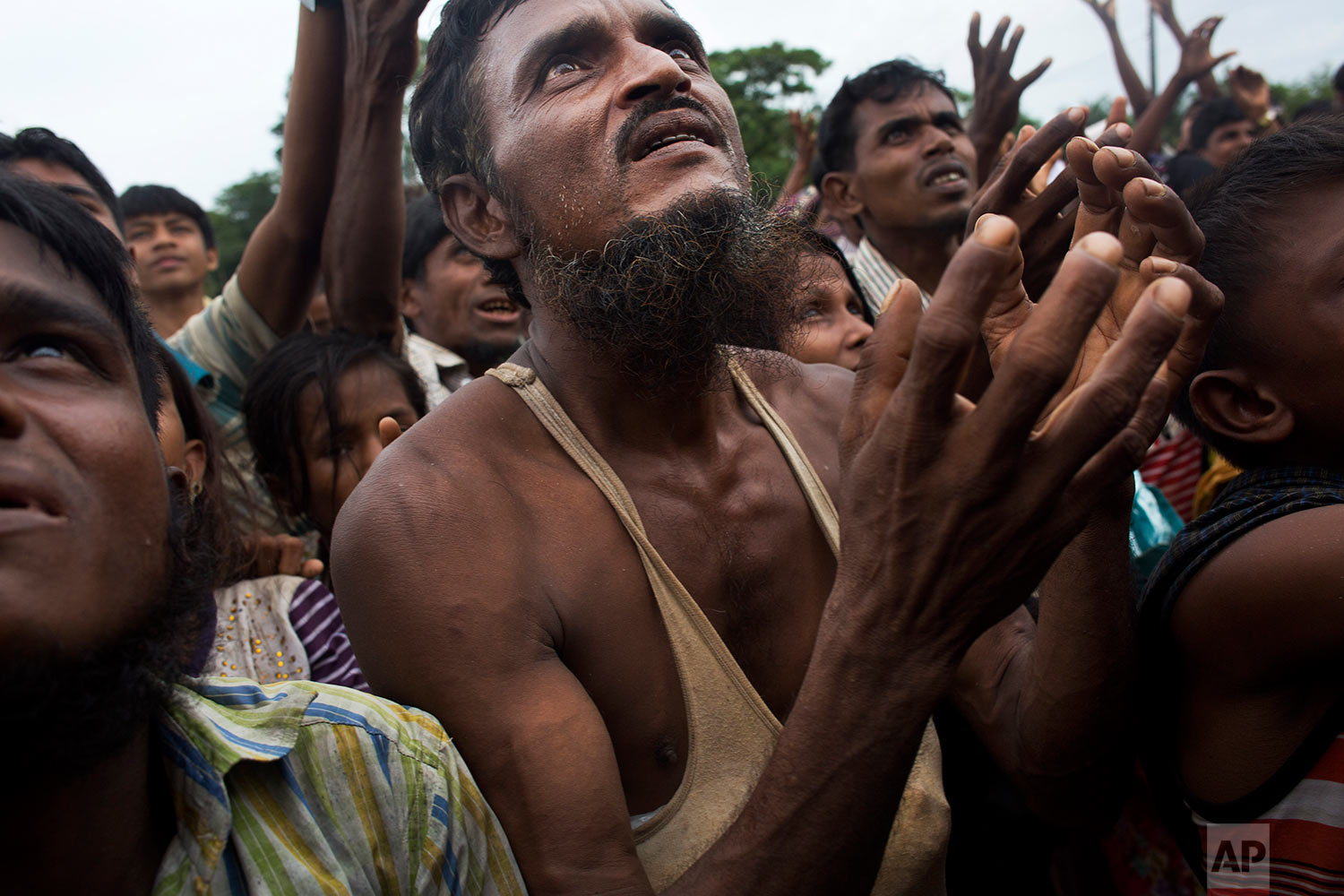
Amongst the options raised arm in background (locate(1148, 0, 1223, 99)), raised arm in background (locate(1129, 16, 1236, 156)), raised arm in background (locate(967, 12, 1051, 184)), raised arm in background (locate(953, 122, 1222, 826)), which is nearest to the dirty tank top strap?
raised arm in background (locate(953, 122, 1222, 826))

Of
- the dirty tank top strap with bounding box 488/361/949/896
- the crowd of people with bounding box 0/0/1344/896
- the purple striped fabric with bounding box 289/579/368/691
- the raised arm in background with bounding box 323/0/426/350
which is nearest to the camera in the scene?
the crowd of people with bounding box 0/0/1344/896

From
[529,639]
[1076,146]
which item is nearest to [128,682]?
[529,639]

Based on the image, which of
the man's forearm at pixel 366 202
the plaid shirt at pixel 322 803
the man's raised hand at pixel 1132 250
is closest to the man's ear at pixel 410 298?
the man's forearm at pixel 366 202

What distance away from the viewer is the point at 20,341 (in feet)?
4.23

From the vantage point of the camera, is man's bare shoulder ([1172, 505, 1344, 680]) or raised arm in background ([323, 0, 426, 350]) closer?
man's bare shoulder ([1172, 505, 1344, 680])

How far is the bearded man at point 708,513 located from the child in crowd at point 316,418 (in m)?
0.85

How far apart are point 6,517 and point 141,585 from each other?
0.68 ft

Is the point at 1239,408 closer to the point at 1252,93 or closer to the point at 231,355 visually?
the point at 231,355

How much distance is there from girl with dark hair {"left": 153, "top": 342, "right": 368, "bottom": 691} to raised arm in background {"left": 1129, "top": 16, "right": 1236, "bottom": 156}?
5.85 meters

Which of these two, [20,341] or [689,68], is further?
[689,68]

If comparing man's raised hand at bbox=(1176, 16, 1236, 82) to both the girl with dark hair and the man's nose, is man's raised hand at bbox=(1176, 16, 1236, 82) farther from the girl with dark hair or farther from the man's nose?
the girl with dark hair

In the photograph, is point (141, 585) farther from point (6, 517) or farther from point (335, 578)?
point (335, 578)

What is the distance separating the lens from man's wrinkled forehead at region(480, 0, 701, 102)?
2.21 m

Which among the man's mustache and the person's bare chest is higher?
the man's mustache
